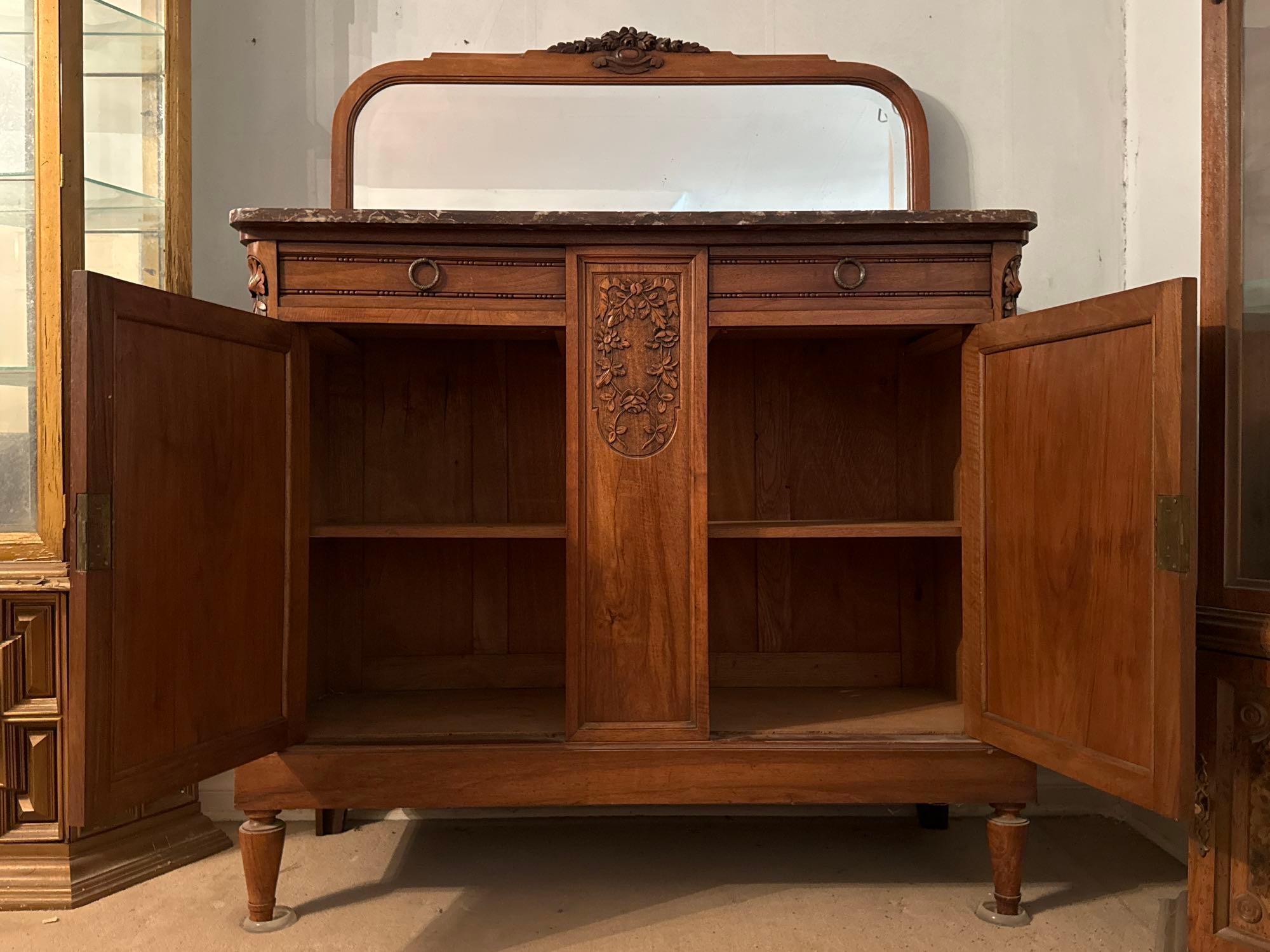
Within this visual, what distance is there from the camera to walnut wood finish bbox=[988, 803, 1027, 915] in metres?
1.80

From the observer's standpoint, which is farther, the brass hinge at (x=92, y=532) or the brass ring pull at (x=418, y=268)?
the brass ring pull at (x=418, y=268)

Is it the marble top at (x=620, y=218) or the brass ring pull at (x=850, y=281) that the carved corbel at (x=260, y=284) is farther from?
the brass ring pull at (x=850, y=281)

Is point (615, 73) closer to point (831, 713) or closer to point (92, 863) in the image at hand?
point (831, 713)

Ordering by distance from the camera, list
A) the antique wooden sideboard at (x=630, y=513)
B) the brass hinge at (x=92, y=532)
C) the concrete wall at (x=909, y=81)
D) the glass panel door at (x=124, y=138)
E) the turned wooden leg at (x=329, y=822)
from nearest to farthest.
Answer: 1. the brass hinge at (x=92, y=532)
2. the antique wooden sideboard at (x=630, y=513)
3. the glass panel door at (x=124, y=138)
4. the turned wooden leg at (x=329, y=822)
5. the concrete wall at (x=909, y=81)


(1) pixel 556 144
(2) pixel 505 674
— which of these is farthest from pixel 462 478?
(1) pixel 556 144

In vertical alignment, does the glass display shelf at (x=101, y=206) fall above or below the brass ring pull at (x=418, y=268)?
above

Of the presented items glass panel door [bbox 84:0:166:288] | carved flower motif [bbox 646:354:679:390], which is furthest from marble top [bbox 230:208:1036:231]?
glass panel door [bbox 84:0:166:288]

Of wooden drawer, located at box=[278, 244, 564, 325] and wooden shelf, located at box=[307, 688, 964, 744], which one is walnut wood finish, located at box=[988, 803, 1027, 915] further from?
wooden drawer, located at box=[278, 244, 564, 325]

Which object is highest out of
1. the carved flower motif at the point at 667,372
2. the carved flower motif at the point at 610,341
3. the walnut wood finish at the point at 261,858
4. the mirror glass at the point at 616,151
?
the mirror glass at the point at 616,151

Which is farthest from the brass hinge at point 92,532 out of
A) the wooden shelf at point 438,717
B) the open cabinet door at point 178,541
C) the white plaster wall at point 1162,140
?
the white plaster wall at point 1162,140

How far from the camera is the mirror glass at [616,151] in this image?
91.2 inches

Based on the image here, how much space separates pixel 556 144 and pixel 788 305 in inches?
32.3

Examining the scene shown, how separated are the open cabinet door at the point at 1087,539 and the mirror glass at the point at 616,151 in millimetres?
689

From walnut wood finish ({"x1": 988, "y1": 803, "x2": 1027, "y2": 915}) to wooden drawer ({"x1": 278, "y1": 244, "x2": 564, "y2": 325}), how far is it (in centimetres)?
125
